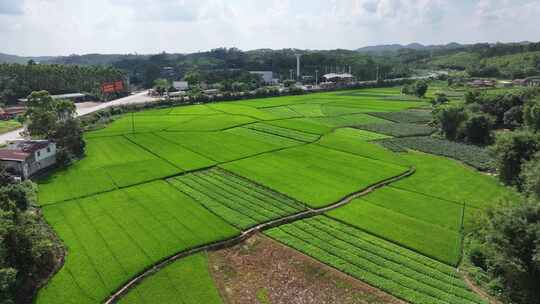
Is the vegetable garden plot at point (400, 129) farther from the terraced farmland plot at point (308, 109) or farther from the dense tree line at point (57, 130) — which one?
the dense tree line at point (57, 130)

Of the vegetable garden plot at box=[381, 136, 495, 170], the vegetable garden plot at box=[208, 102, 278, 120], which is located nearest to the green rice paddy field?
the vegetable garden plot at box=[381, 136, 495, 170]

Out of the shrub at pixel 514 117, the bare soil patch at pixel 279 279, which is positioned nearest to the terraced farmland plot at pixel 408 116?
the shrub at pixel 514 117

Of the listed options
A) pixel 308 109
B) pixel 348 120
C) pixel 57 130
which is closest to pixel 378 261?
pixel 57 130

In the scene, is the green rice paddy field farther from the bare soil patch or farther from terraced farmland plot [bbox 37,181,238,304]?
the bare soil patch

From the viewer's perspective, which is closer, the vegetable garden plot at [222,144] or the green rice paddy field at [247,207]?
the green rice paddy field at [247,207]

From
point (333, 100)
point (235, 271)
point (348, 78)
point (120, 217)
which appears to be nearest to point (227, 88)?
point (333, 100)
